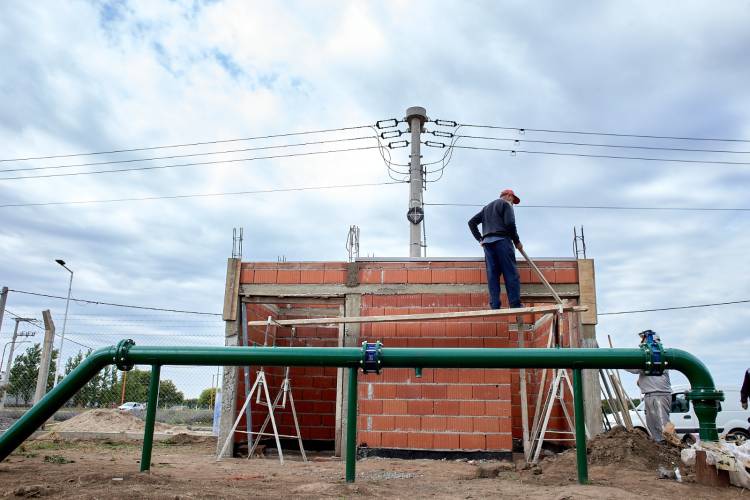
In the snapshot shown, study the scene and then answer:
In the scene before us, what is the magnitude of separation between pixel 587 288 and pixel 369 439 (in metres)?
3.56

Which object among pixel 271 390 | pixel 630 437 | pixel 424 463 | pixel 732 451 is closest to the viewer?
pixel 732 451

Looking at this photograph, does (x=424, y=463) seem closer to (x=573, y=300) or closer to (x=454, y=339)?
(x=454, y=339)

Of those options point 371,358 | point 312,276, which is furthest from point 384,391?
point 371,358

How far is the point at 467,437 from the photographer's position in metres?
7.66

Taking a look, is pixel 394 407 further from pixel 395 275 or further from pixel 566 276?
pixel 566 276

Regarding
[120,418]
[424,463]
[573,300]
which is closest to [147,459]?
[424,463]

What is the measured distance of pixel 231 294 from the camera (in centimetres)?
852

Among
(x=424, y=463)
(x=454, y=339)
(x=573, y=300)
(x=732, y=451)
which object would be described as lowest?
(x=424, y=463)

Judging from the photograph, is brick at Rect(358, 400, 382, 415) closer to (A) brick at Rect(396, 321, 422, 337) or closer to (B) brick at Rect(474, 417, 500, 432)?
(A) brick at Rect(396, 321, 422, 337)

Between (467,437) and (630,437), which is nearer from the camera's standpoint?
(630,437)

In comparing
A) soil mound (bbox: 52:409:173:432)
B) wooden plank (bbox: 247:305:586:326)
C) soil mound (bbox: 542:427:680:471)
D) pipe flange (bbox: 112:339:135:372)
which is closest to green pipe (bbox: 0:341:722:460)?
pipe flange (bbox: 112:339:135:372)

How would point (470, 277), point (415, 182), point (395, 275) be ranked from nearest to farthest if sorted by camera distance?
point (470, 277)
point (395, 275)
point (415, 182)

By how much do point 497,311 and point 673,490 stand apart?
3.98 metres

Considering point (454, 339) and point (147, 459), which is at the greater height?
point (454, 339)
